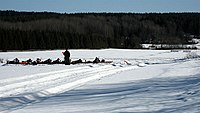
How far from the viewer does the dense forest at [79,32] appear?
323ft

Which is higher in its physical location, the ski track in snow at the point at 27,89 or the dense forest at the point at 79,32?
the dense forest at the point at 79,32

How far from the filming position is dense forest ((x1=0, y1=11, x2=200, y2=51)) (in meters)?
98.3

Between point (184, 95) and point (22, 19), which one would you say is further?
point (22, 19)

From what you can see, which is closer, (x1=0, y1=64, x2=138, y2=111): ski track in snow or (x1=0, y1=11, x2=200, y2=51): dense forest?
(x1=0, y1=64, x2=138, y2=111): ski track in snow

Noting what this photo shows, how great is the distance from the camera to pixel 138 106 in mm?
10008

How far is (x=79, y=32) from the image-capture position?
148m

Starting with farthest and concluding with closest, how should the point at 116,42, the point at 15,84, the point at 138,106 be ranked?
1. the point at 116,42
2. the point at 15,84
3. the point at 138,106

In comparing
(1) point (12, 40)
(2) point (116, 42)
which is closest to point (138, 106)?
(1) point (12, 40)

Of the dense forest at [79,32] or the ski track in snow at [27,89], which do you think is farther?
the dense forest at [79,32]

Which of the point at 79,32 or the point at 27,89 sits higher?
the point at 79,32

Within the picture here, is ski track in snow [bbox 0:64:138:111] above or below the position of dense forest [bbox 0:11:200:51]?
below

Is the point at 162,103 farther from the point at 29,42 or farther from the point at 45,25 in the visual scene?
the point at 45,25

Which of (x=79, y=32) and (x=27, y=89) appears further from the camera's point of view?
(x=79, y=32)

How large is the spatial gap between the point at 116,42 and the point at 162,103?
115m
